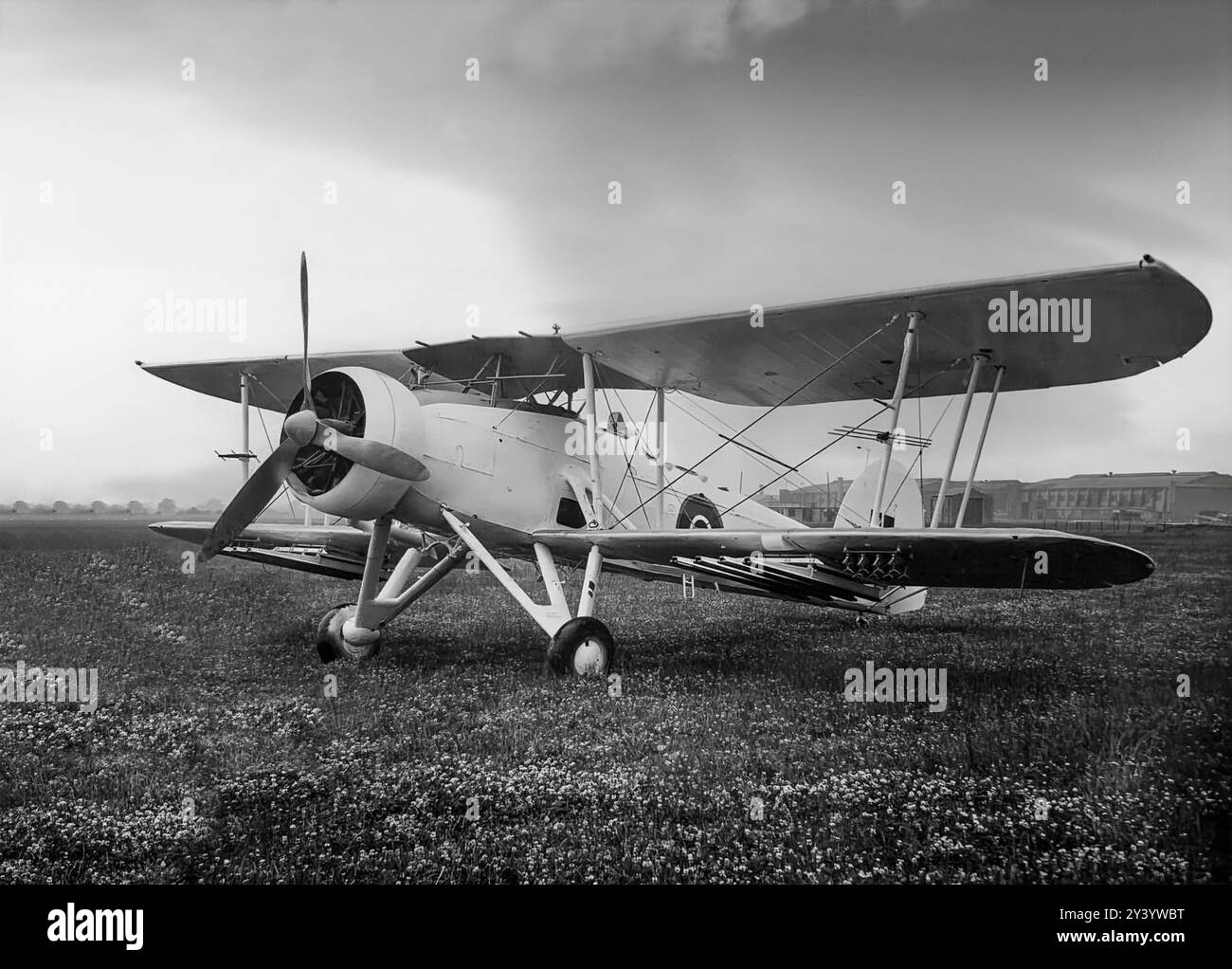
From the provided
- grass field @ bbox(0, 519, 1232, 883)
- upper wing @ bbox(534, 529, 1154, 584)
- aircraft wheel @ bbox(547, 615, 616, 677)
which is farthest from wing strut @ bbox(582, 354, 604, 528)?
grass field @ bbox(0, 519, 1232, 883)

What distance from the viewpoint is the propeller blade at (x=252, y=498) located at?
4.18 meters

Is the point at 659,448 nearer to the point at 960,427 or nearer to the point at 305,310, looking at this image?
the point at 960,427

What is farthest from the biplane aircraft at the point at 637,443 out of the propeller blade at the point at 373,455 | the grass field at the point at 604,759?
the grass field at the point at 604,759

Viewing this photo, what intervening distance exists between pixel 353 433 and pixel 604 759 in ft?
7.75

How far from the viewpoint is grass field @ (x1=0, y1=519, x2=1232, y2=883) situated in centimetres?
262

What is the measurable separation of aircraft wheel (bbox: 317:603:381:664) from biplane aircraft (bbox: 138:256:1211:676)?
15 millimetres

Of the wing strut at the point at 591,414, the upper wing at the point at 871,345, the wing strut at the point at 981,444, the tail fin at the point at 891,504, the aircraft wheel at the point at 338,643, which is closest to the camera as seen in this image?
the upper wing at the point at 871,345

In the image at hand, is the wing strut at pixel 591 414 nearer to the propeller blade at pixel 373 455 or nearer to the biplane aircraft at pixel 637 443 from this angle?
the biplane aircraft at pixel 637 443

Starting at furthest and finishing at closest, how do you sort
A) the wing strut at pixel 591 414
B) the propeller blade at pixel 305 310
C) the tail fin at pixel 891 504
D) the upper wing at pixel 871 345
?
1. the tail fin at pixel 891 504
2. the wing strut at pixel 591 414
3. the propeller blade at pixel 305 310
4. the upper wing at pixel 871 345

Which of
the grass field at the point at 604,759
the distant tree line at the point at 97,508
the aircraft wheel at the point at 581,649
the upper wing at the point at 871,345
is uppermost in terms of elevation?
the upper wing at the point at 871,345

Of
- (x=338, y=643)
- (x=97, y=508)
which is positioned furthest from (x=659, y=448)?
(x=97, y=508)

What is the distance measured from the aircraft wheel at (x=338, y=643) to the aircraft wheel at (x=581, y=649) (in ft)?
5.12

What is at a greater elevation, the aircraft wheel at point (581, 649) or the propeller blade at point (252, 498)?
the propeller blade at point (252, 498)
